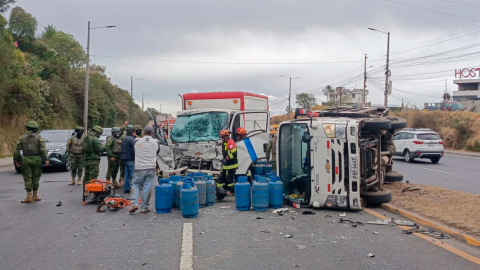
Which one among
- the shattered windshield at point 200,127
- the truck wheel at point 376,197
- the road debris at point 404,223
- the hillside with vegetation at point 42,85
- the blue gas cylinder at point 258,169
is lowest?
the road debris at point 404,223

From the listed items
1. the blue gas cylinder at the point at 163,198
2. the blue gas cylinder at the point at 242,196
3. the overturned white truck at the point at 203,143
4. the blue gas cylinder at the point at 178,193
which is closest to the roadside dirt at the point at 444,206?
the blue gas cylinder at the point at 242,196

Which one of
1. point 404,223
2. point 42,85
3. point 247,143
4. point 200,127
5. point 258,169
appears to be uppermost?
point 42,85

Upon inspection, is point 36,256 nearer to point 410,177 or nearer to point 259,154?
point 259,154

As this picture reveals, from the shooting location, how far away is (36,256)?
585 centimetres

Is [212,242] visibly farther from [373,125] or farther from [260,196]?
[373,125]

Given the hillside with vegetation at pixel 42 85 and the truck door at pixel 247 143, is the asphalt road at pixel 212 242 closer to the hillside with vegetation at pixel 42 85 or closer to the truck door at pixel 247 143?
the truck door at pixel 247 143

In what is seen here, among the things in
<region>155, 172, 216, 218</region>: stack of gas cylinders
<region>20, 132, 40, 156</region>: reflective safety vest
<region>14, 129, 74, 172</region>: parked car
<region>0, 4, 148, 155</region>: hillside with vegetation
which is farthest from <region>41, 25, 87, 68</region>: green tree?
<region>155, 172, 216, 218</region>: stack of gas cylinders

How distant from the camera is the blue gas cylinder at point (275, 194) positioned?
8953 millimetres

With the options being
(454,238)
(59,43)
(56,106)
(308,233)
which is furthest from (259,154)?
(59,43)

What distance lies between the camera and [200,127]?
11797 mm

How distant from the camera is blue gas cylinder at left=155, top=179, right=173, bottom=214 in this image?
28.2 feet

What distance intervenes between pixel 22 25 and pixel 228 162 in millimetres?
36818

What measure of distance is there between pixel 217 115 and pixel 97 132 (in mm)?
3113

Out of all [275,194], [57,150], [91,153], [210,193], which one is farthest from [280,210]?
[57,150]
